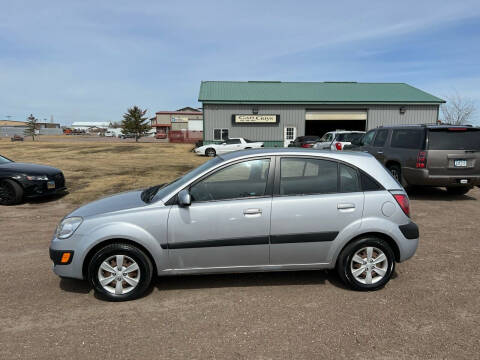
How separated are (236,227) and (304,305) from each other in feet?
3.57

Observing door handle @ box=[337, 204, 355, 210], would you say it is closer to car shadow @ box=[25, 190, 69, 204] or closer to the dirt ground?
the dirt ground

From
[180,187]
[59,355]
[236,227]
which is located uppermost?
[180,187]

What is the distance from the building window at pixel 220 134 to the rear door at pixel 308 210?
2553 cm

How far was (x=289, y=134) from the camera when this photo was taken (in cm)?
2958

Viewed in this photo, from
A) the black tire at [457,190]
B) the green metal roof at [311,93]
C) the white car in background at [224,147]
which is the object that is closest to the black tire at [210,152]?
the white car in background at [224,147]

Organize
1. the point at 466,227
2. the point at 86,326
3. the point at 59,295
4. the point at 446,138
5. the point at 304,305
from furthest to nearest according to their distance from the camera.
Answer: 1. the point at 446,138
2. the point at 466,227
3. the point at 59,295
4. the point at 304,305
5. the point at 86,326

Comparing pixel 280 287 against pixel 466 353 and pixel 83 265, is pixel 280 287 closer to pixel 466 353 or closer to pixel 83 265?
pixel 466 353

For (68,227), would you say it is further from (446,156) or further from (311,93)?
(311,93)

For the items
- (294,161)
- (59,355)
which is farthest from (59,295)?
(294,161)

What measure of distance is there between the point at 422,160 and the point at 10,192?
1004 cm

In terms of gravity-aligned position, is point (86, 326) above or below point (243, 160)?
below

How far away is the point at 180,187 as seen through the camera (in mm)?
3828

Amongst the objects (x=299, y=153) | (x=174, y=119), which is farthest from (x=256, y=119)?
(x=174, y=119)

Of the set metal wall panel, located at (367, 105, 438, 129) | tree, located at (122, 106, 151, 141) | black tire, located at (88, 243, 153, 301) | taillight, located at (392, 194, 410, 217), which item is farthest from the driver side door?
tree, located at (122, 106, 151, 141)
